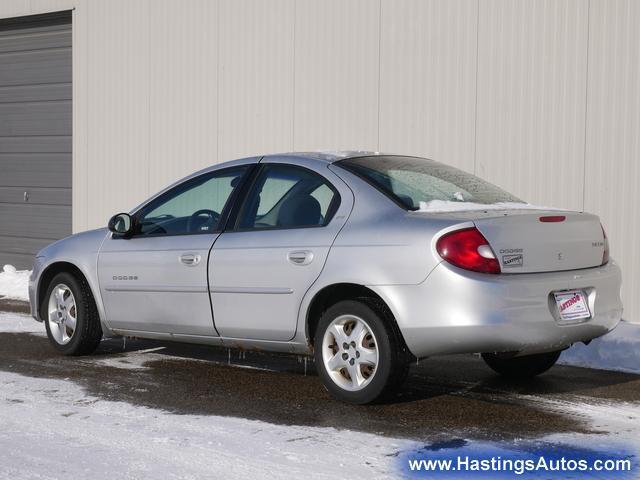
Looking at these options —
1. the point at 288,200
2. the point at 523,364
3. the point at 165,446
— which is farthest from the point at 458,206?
the point at 165,446

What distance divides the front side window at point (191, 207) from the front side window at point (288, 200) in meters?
0.21

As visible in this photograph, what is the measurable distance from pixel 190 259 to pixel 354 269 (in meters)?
1.42

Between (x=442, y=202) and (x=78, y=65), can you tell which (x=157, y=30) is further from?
(x=442, y=202)

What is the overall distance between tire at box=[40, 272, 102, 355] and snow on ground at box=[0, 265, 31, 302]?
4777 millimetres

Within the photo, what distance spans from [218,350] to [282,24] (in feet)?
17.6

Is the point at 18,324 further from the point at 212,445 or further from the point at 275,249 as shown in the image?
the point at 212,445

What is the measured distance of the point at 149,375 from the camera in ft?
23.7

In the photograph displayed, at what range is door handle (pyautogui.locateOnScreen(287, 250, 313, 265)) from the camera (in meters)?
6.28

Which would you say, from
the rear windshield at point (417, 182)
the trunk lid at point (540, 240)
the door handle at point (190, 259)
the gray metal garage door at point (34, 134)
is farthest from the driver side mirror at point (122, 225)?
the gray metal garage door at point (34, 134)

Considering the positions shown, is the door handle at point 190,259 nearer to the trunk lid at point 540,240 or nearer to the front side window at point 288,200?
the front side window at point 288,200

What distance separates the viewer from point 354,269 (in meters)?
6.02

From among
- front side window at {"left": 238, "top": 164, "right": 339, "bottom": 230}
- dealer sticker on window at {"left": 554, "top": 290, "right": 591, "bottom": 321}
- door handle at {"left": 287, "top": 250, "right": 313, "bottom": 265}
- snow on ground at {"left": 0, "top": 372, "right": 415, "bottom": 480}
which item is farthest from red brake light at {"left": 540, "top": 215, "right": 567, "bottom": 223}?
snow on ground at {"left": 0, "top": 372, "right": 415, "bottom": 480}

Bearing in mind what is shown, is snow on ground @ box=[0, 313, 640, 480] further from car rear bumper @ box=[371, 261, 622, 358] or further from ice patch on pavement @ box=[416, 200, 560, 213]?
ice patch on pavement @ box=[416, 200, 560, 213]

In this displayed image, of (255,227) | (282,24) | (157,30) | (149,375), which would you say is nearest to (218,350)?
(149,375)
